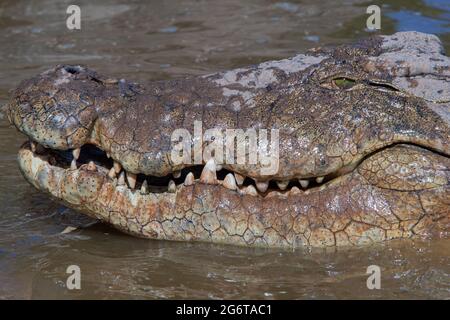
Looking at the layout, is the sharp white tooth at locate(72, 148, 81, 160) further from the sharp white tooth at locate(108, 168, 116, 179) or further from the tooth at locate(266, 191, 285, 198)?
the tooth at locate(266, 191, 285, 198)

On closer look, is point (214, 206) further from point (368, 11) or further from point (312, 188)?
point (368, 11)

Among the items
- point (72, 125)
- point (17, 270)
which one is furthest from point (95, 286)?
point (72, 125)

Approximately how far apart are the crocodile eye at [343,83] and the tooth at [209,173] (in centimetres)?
86

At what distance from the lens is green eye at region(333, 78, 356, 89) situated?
4.56 meters

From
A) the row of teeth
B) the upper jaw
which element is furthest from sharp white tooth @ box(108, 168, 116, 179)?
the upper jaw

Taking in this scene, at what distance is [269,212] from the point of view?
4320 millimetres

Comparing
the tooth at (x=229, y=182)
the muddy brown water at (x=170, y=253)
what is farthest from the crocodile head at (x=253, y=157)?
the muddy brown water at (x=170, y=253)

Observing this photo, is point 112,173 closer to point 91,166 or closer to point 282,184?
point 91,166

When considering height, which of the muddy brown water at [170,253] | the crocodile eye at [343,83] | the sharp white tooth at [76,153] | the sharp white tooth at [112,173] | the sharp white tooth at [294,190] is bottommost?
the muddy brown water at [170,253]

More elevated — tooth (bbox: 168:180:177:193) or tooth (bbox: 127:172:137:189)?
tooth (bbox: 127:172:137:189)

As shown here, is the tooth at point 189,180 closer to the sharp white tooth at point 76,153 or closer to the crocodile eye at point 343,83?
the sharp white tooth at point 76,153

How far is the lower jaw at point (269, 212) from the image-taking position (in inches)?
170

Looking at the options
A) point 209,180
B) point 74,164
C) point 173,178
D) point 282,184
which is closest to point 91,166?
point 74,164

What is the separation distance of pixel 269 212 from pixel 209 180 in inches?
13.9
